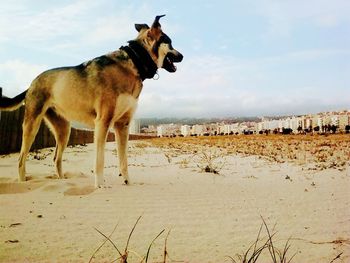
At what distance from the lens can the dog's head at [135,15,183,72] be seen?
586cm

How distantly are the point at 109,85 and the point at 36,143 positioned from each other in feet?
33.5

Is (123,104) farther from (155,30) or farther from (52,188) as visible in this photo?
(52,188)

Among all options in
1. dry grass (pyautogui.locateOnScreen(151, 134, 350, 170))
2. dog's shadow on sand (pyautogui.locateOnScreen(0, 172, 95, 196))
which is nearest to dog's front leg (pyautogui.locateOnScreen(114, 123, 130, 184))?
dog's shadow on sand (pyautogui.locateOnScreen(0, 172, 95, 196))

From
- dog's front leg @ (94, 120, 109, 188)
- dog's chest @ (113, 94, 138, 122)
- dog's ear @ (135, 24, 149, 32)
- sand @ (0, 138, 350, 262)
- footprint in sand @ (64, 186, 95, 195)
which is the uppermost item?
dog's ear @ (135, 24, 149, 32)

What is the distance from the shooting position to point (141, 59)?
18.9 feet

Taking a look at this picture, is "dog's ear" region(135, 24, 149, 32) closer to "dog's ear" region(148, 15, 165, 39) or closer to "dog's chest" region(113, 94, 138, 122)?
"dog's ear" region(148, 15, 165, 39)

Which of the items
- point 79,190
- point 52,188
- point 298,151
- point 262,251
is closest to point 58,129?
point 52,188

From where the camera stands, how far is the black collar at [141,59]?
5758mm

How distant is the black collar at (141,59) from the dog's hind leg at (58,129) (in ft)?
5.45

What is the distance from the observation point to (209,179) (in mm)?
6848

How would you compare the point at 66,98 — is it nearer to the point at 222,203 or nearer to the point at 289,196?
the point at 222,203

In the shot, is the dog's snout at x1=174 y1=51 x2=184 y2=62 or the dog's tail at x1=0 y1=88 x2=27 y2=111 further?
the dog's tail at x1=0 y1=88 x2=27 y2=111

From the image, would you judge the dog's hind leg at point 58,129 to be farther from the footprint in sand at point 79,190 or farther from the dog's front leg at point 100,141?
the footprint in sand at point 79,190

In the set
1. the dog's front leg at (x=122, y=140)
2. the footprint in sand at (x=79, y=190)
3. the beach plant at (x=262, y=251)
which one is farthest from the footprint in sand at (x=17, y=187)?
the beach plant at (x=262, y=251)
